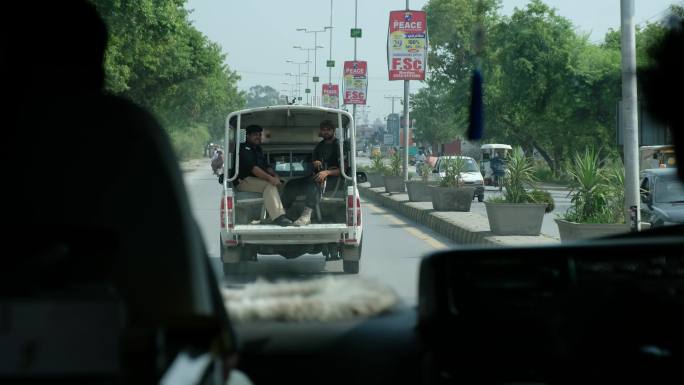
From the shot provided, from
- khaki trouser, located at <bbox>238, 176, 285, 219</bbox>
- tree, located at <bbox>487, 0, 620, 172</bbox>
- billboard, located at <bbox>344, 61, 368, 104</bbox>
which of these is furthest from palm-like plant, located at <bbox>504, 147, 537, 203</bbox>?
billboard, located at <bbox>344, 61, 368, 104</bbox>

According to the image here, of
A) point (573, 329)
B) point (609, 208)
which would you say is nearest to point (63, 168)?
point (573, 329)

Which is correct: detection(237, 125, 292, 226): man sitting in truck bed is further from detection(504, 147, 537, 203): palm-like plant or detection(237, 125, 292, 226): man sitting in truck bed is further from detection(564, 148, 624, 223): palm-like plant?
detection(504, 147, 537, 203): palm-like plant

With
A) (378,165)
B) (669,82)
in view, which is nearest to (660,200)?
(669,82)

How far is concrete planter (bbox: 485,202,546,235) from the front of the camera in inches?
640

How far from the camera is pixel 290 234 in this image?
1291cm

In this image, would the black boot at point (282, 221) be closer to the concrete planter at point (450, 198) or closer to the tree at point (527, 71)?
the tree at point (527, 71)

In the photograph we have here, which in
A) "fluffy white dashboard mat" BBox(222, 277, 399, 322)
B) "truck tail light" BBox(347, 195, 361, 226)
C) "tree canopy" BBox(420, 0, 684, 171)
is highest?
"tree canopy" BBox(420, 0, 684, 171)

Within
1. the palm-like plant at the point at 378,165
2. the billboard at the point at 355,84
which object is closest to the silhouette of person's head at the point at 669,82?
the palm-like plant at the point at 378,165

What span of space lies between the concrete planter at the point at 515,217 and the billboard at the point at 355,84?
119 feet

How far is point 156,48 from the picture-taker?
3.79 meters

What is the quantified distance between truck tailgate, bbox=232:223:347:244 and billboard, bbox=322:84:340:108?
69766 millimetres

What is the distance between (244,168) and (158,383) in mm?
12359

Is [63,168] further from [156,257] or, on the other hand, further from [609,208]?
[609,208]

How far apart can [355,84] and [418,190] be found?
2579 cm
